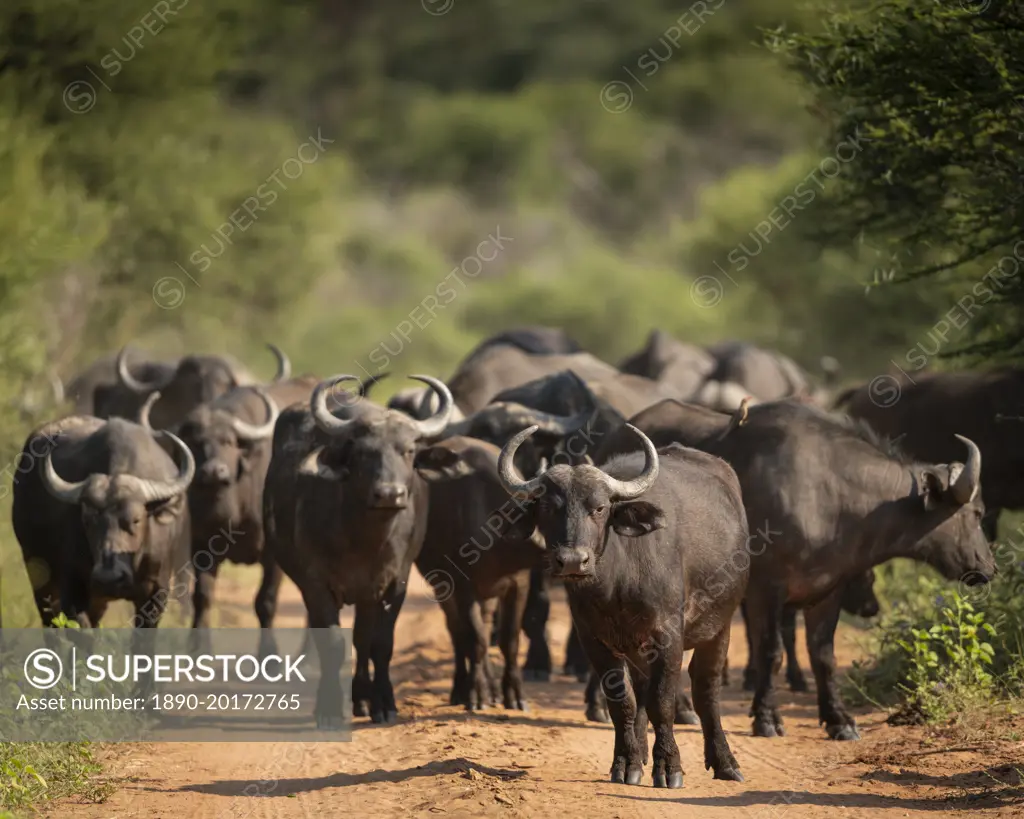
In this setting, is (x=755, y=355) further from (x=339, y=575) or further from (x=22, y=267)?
(x=339, y=575)

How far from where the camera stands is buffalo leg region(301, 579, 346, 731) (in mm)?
10562

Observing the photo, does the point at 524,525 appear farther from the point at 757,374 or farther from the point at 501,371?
the point at 757,374

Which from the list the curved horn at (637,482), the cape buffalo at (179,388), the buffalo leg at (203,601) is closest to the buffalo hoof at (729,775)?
the curved horn at (637,482)

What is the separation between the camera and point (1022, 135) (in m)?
11.9

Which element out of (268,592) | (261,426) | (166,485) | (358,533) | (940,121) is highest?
(940,121)

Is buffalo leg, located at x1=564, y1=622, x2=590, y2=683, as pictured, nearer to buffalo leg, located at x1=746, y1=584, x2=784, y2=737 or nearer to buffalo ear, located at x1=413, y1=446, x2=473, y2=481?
buffalo ear, located at x1=413, y1=446, x2=473, y2=481

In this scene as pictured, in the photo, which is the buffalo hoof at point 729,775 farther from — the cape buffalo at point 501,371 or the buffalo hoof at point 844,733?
the cape buffalo at point 501,371

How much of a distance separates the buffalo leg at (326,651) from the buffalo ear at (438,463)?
104 centimetres

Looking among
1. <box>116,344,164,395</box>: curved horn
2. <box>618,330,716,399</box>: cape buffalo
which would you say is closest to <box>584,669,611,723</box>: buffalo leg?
<box>116,344,164,395</box>: curved horn

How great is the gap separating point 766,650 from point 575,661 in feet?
9.68

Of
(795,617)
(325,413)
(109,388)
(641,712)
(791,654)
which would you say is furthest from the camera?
(109,388)

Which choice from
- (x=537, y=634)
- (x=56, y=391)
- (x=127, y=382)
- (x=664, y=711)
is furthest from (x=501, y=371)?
(x=664, y=711)

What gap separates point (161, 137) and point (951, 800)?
19.4 meters

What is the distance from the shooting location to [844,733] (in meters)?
10.4
